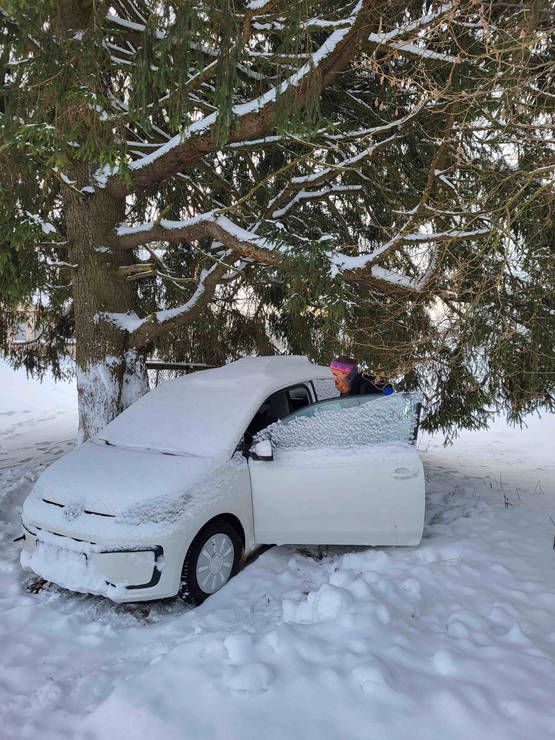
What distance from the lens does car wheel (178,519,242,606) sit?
3566 millimetres

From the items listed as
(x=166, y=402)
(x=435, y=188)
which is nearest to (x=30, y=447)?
(x=166, y=402)

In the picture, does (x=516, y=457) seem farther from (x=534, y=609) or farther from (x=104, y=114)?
(x=104, y=114)

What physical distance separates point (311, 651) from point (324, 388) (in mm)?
2789

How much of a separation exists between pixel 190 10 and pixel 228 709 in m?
4.38

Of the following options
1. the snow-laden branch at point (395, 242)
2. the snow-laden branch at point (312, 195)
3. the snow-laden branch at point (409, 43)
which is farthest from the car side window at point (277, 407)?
the snow-laden branch at point (409, 43)

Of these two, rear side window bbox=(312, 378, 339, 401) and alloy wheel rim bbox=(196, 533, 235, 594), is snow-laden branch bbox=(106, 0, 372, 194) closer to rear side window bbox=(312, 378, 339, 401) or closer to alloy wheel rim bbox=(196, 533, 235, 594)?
rear side window bbox=(312, 378, 339, 401)

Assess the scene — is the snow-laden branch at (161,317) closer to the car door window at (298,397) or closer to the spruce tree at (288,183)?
the spruce tree at (288,183)

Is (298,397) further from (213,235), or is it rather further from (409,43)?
(409,43)

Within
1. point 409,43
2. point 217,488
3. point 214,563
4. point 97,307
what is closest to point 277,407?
point 217,488

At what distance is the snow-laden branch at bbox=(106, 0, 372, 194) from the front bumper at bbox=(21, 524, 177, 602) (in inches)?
130

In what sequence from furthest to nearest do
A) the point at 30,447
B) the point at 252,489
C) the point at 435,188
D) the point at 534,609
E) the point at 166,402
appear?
1. the point at 30,447
2. the point at 435,188
3. the point at 166,402
4. the point at 252,489
5. the point at 534,609

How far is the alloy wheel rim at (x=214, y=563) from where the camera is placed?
12.0 ft

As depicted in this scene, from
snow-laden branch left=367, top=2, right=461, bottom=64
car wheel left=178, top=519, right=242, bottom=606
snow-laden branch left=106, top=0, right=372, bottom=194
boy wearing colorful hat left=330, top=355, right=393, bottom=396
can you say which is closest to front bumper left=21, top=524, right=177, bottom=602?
car wheel left=178, top=519, right=242, bottom=606

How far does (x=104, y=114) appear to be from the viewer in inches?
171
